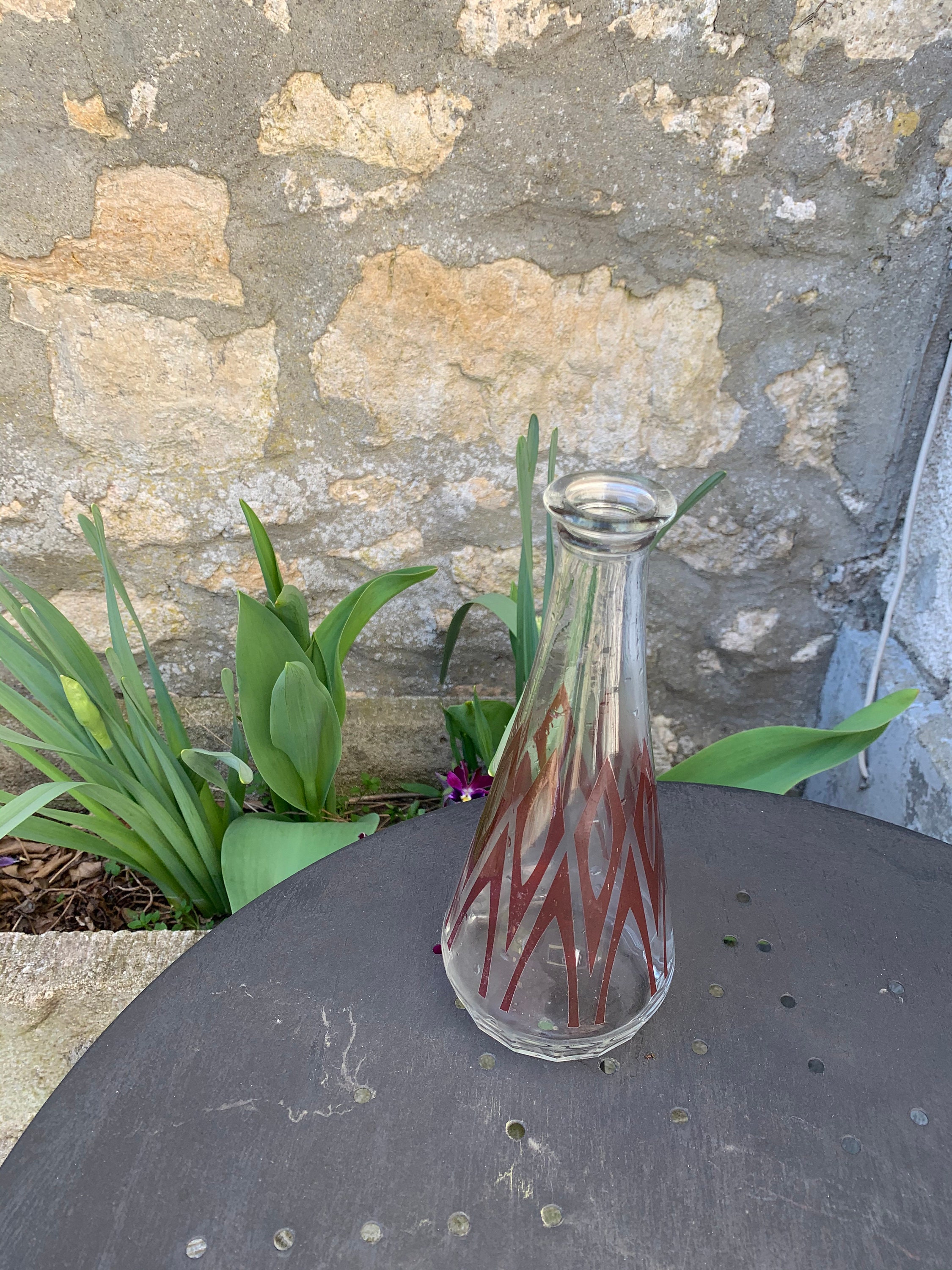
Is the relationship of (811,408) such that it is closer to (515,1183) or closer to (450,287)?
(450,287)

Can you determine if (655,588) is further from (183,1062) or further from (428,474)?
(183,1062)

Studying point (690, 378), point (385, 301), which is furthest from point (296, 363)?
point (690, 378)

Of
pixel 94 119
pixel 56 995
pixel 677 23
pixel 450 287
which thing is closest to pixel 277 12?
pixel 94 119

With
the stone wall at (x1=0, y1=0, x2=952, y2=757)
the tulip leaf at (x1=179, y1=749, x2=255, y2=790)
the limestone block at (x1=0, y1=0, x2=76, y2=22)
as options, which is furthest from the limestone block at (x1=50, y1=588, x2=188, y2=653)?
the limestone block at (x1=0, y1=0, x2=76, y2=22)

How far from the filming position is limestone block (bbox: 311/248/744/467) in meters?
1.12

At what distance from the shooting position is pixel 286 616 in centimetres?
96

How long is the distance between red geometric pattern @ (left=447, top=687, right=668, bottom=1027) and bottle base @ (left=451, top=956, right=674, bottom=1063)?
0.01 metres

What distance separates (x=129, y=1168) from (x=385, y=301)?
3.22ft

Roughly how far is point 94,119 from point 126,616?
2.21ft

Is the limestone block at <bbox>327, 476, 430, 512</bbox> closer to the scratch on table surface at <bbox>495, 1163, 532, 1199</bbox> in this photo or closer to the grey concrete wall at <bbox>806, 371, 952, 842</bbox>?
the grey concrete wall at <bbox>806, 371, 952, 842</bbox>

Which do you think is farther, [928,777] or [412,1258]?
[928,777]

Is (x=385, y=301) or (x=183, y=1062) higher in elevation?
(x=385, y=301)

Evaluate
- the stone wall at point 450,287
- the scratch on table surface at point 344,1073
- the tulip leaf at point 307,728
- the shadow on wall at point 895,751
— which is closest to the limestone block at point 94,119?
the stone wall at point 450,287

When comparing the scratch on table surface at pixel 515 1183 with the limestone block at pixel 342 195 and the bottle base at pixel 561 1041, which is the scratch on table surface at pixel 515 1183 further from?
the limestone block at pixel 342 195
